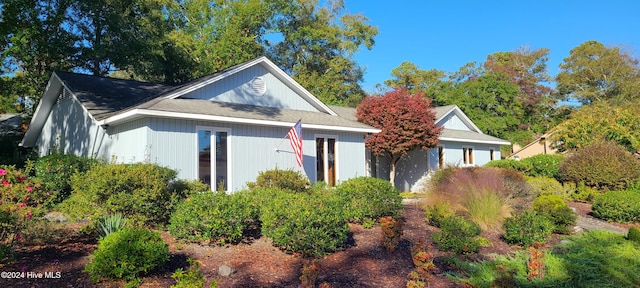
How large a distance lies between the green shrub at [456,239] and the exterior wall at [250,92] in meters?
8.69

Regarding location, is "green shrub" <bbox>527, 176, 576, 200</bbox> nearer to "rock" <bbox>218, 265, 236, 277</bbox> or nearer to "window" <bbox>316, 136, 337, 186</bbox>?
"window" <bbox>316, 136, 337, 186</bbox>

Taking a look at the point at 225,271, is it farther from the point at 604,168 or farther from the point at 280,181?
the point at 604,168

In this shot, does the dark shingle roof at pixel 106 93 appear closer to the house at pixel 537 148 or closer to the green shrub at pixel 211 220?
the green shrub at pixel 211 220

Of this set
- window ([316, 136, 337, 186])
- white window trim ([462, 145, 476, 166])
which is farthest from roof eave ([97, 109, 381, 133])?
white window trim ([462, 145, 476, 166])

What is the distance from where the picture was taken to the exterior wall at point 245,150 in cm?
1109

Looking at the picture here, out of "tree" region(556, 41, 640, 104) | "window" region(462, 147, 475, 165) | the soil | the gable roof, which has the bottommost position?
the soil

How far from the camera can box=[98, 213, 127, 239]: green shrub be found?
6.77m

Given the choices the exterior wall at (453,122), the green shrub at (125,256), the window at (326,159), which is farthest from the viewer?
the exterior wall at (453,122)

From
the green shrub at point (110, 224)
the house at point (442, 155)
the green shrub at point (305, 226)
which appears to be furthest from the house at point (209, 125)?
the house at point (442, 155)

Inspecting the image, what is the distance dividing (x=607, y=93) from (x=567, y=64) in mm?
5099

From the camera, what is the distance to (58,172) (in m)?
10.8

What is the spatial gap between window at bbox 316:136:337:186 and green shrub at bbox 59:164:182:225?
275 inches

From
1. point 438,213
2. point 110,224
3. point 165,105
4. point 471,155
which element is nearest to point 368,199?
point 438,213

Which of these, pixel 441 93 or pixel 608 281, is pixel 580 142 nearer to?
pixel 441 93
